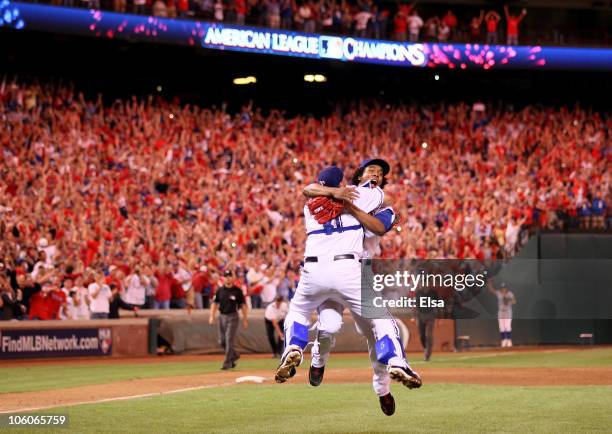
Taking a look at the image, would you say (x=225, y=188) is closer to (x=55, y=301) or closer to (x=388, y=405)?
(x=55, y=301)

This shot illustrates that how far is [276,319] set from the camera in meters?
21.1

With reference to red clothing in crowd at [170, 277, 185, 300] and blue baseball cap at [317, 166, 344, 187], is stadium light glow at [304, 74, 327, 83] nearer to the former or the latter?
red clothing in crowd at [170, 277, 185, 300]

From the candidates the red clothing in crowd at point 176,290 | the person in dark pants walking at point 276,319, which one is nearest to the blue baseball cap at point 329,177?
the person in dark pants walking at point 276,319

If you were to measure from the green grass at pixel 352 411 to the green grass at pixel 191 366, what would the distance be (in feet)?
11.1

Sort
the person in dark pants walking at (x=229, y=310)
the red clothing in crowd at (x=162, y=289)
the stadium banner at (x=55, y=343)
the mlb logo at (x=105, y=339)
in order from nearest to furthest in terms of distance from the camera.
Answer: the person in dark pants walking at (x=229, y=310)
the stadium banner at (x=55, y=343)
the mlb logo at (x=105, y=339)
the red clothing in crowd at (x=162, y=289)

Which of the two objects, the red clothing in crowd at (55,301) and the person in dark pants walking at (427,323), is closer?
the person in dark pants walking at (427,323)

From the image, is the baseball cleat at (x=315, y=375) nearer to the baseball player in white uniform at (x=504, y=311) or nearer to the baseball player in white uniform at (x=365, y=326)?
the baseball player in white uniform at (x=365, y=326)

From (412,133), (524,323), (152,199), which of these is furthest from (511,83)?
(152,199)

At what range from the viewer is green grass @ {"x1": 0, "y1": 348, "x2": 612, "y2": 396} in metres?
16.3

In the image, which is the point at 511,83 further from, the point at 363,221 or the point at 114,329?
the point at 363,221

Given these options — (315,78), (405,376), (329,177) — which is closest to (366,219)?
(329,177)

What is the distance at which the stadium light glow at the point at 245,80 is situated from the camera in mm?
36188

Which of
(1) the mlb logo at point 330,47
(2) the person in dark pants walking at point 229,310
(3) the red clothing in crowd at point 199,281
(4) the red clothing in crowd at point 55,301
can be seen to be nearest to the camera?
(2) the person in dark pants walking at point 229,310

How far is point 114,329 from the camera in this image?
2175 cm
